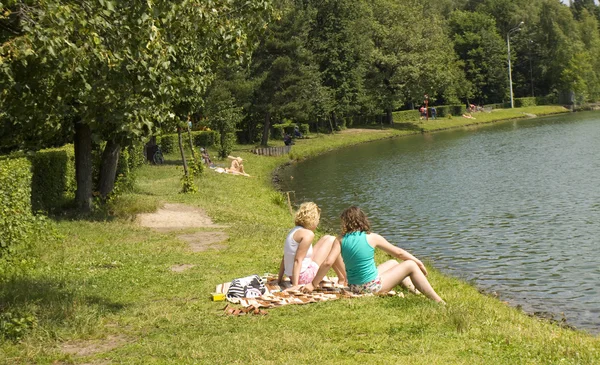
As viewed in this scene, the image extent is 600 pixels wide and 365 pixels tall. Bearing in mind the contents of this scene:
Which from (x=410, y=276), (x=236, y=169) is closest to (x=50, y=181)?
(x=410, y=276)

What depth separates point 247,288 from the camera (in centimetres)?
1057

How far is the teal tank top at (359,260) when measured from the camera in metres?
10.4

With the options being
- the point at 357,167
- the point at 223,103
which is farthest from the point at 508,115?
the point at 223,103

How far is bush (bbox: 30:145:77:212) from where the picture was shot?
19.1 m

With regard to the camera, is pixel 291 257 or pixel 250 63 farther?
pixel 250 63

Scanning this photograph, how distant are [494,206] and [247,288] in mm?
16493

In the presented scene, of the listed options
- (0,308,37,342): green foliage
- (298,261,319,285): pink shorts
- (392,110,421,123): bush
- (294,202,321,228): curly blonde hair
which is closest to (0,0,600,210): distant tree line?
(392,110,421,123): bush

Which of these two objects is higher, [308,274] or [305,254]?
[305,254]

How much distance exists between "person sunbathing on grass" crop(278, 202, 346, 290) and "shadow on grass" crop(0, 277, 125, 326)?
2513mm

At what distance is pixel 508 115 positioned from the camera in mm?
88312

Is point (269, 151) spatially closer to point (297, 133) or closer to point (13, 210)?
point (297, 133)

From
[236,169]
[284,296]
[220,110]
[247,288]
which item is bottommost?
[284,296]

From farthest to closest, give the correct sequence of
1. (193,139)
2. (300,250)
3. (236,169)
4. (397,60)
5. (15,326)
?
(397,60)
(193,139)
(236,169)
(300,250)
(15,326)

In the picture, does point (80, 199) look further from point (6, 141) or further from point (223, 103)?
point (223, 103)
